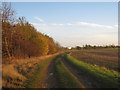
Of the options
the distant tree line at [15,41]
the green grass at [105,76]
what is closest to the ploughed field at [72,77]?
the green grass at [105,76]

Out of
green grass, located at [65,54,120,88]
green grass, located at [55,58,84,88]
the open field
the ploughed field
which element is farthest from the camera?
the open field

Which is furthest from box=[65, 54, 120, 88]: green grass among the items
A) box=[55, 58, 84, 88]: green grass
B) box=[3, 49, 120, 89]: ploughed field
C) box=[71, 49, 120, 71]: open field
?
box=[71, 49, 120, 71]: open field

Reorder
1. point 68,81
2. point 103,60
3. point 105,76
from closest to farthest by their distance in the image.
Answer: point 68,81 → point 105,76 → point 103,60

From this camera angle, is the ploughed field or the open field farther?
the open field

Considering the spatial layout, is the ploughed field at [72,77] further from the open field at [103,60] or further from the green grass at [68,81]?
the open field at [103,60]

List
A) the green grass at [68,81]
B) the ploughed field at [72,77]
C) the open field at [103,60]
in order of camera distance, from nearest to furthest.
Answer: the green grass at [68,81], the ploughed field at [72,77], the open field at [103,60]

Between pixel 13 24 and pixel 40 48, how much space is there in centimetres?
2558

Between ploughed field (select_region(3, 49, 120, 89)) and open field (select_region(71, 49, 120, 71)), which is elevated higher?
ploughed field (select_region(3, 49, 120, 89))

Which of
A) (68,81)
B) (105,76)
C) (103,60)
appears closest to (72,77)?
(68,81)

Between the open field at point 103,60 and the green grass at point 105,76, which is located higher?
the green grass at point 105,76

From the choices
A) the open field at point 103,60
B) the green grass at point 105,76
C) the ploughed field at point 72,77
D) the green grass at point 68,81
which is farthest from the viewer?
the open field at point 103,60

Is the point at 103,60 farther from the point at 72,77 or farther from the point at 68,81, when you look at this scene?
the point at 68,81

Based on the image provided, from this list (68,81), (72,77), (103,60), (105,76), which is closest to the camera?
(68,81)

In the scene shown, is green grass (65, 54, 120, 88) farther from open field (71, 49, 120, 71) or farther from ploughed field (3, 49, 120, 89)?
Answer: open field (71, 49, 120, 71)
